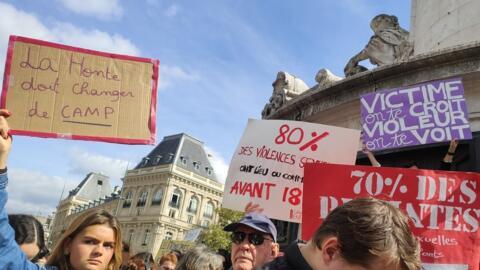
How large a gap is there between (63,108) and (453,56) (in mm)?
4412

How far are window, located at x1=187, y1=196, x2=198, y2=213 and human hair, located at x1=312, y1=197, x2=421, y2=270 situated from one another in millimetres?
79220

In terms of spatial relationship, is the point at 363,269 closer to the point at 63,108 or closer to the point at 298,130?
the point at 63,108

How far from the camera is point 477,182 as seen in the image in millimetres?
4422

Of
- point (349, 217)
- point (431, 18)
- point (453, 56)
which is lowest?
point (349, 217)

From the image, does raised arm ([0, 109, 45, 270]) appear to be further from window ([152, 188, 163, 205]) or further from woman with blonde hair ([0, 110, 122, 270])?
window ([152, 188, 163, 205])

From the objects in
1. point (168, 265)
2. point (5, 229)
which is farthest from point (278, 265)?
point (168, 265)

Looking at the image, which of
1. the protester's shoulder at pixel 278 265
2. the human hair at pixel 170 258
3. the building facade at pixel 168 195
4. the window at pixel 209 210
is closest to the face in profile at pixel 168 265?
the human hair at pixel 170 258

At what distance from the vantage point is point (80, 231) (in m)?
3.09

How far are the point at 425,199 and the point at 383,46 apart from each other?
13.6 ft

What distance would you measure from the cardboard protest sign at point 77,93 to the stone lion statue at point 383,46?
163 inches

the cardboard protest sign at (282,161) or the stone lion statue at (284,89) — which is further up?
the stone lion statue at (284,89)

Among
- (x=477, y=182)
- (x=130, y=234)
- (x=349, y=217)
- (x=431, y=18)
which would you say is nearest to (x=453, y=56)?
(x=477, y=182)

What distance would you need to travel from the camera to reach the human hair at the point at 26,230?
3295 millimetres

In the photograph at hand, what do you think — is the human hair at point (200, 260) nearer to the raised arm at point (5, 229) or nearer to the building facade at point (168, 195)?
the raised arm at point (5, 229)
